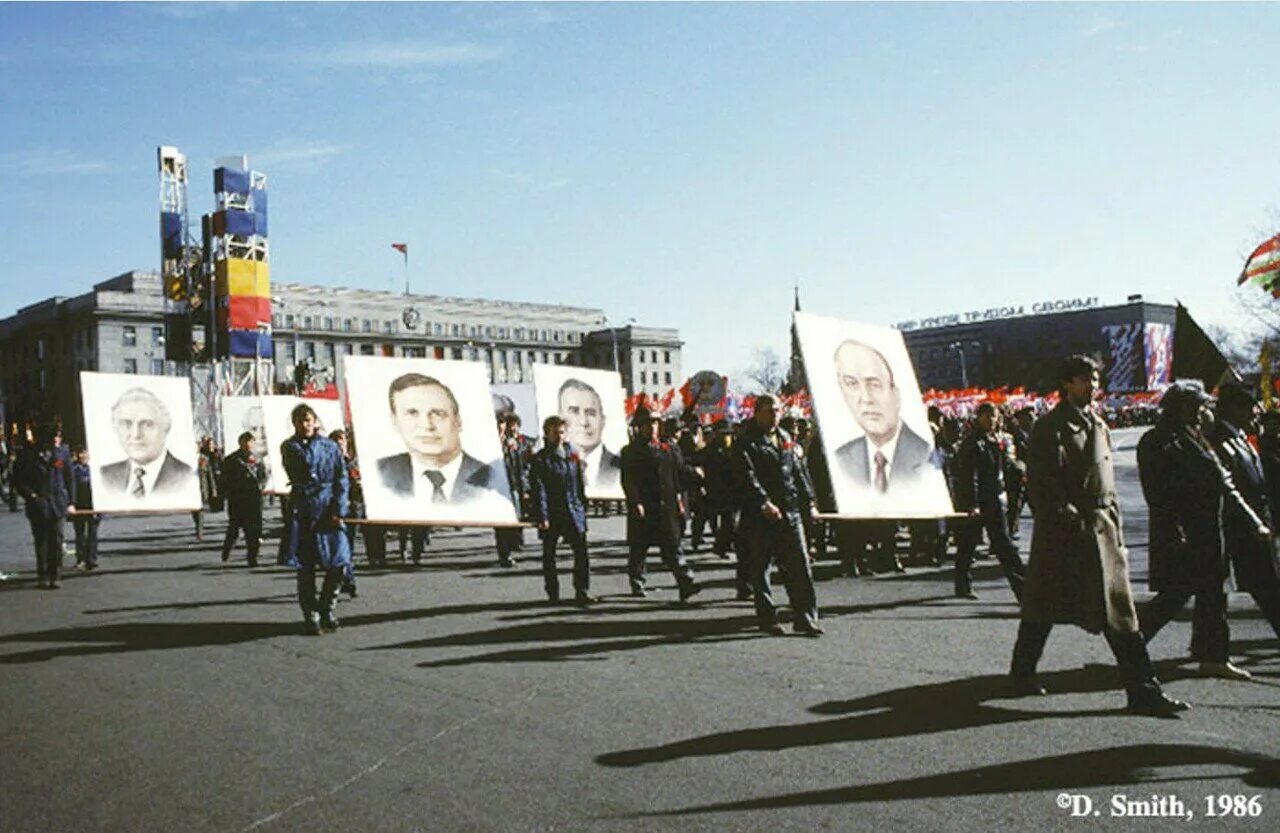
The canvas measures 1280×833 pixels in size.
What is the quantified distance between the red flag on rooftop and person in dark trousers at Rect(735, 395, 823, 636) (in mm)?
7456

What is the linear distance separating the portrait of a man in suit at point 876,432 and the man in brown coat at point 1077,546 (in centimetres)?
290

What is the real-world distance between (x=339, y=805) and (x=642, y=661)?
3317 millimetres

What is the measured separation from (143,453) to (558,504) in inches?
362

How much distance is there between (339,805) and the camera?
193 inches

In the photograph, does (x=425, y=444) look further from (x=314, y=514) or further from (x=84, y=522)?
(x=84, y=522)

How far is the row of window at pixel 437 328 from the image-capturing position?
4220 inches

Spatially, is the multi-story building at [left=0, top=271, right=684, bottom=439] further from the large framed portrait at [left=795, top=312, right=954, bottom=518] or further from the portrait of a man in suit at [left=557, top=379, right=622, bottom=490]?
the large framed portrait at [left=795, top=312, right=954, bottom=518]

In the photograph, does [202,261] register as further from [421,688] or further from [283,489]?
[421,688]

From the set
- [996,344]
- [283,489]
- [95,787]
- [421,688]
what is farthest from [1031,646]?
[996,344]

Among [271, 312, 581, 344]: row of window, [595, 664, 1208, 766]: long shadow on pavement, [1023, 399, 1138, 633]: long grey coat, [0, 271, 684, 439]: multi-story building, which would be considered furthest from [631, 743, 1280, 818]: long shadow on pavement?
[271, 312, 581, 344]: row of window

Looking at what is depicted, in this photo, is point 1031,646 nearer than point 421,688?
Yes

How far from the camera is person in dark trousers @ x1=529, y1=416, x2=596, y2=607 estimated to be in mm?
10969

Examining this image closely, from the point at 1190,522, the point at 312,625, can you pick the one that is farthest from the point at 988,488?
the point at 312,625

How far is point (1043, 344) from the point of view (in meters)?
132
